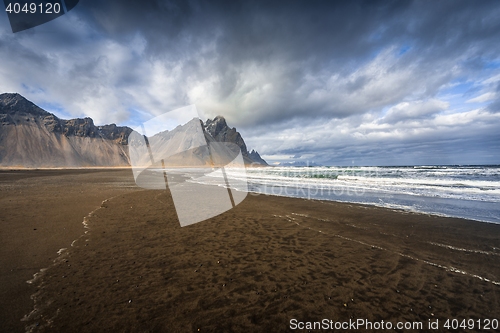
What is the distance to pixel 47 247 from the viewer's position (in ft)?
21.4

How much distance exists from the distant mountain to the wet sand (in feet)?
468

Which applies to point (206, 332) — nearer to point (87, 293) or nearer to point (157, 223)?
point (87, 293)

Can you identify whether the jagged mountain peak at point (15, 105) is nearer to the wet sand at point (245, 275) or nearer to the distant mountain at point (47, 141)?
the distant mountain at point (47, 141)

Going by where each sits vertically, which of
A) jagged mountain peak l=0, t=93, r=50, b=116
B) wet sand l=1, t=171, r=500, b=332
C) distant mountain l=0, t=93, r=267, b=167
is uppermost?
jagged mountain peak l=0, t=93, r=50, b=116

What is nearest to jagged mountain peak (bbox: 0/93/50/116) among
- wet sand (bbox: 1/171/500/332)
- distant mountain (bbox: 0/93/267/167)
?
distant mountain (bbox: 0/93/267/167)

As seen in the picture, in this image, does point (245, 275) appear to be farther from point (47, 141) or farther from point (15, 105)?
point (15, 105)

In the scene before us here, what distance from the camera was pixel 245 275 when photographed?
526cm

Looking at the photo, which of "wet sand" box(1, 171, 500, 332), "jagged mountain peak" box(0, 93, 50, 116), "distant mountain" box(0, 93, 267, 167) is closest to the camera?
"wet sand" box(1, 171, 500, 332)

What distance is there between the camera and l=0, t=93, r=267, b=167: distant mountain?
353ft

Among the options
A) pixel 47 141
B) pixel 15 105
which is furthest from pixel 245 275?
pixel 15 105

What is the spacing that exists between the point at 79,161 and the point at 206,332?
16300 cm

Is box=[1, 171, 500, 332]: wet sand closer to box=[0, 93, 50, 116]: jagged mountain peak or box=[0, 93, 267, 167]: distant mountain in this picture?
box=[0, 93, 267, 167]: distant mountain

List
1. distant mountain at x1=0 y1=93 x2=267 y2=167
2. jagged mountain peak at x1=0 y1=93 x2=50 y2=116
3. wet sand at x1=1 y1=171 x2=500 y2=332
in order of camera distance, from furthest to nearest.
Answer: jagged mountain peak at x1=0 y1=93 x2=50 y2=116 → distant mountain at x1=0 y1=93 x2=267 y2=167 → wet sand at x1=1 y1=171 x2=500 y2=332

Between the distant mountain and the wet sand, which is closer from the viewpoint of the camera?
the wet sand
